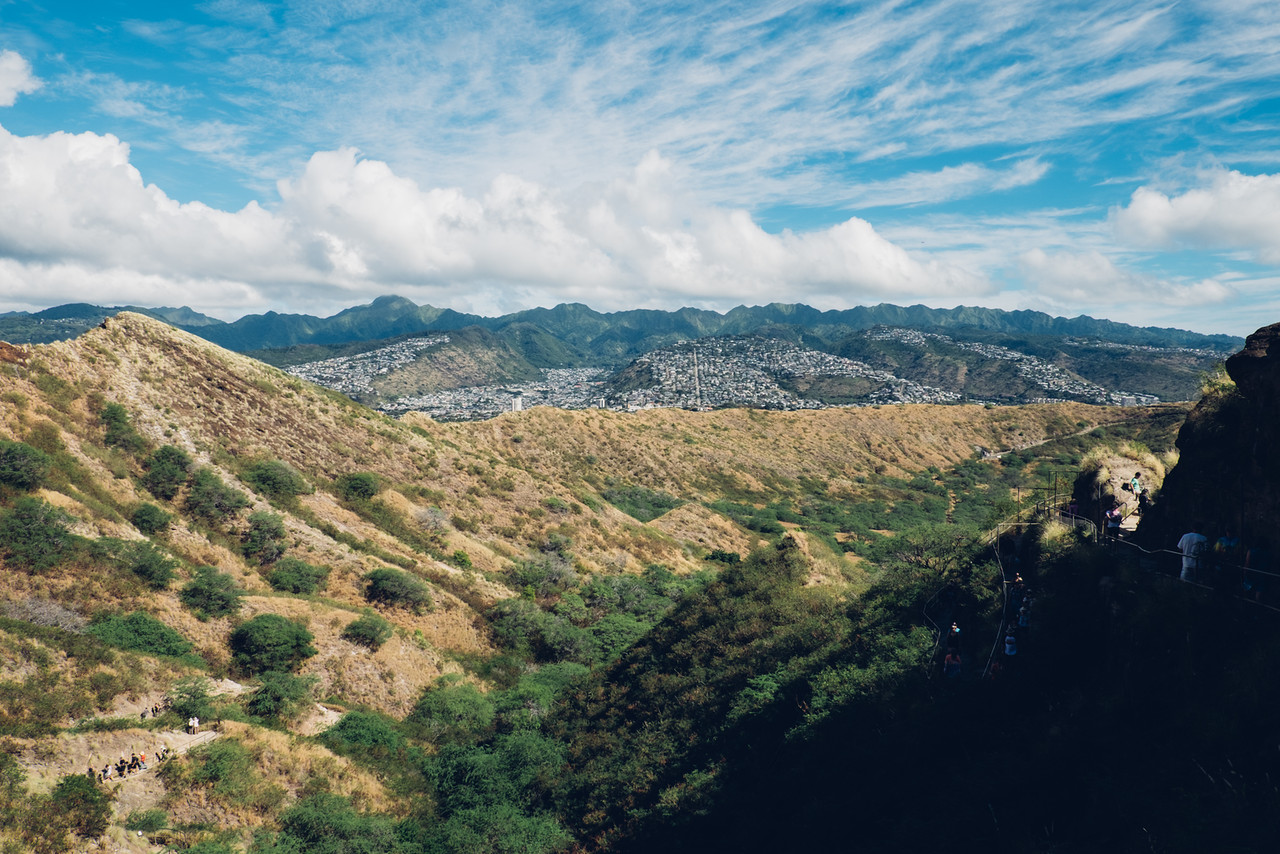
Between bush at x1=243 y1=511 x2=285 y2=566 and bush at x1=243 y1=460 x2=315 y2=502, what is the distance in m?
3.03

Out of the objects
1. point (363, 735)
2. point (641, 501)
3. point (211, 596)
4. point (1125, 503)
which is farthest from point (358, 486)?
point (1125, 503)

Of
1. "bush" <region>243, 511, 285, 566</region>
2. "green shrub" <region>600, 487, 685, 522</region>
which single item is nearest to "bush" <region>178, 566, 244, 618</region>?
"bush" <region>243, 511, 285, 566</region>

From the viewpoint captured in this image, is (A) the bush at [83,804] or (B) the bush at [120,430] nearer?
(A) the bush at [83,804]

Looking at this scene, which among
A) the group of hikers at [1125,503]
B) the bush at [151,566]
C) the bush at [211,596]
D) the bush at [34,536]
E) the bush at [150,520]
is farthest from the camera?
the bush at [150,520]

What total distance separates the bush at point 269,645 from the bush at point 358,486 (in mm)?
13899

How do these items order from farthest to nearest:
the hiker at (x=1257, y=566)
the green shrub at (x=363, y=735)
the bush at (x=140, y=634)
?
1. the bush at (x=140, y=634)
2. the green shrub at (x=363, y=735)
3. the hiker at (x=1257, y=566)

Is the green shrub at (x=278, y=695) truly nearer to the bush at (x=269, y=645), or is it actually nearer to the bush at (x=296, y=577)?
the bush at (x=269, y=645)

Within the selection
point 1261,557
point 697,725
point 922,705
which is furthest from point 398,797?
point 1261,557

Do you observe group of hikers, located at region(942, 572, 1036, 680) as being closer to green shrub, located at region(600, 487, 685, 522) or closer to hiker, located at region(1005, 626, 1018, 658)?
hiker, located at region(1005, 626, 1018, 658)

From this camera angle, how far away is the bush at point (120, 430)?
3197 centimetres

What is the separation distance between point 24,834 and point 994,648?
23711 mm

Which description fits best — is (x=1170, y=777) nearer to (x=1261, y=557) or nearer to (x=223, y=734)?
(x=1261, y=557)

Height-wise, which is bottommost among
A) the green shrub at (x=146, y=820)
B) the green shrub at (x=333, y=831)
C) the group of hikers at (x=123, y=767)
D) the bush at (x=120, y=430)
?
the green shrub at (x=333, y=831)

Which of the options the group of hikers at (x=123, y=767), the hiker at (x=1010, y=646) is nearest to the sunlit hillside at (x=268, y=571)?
the group of hikers at (x=123, y=767)
